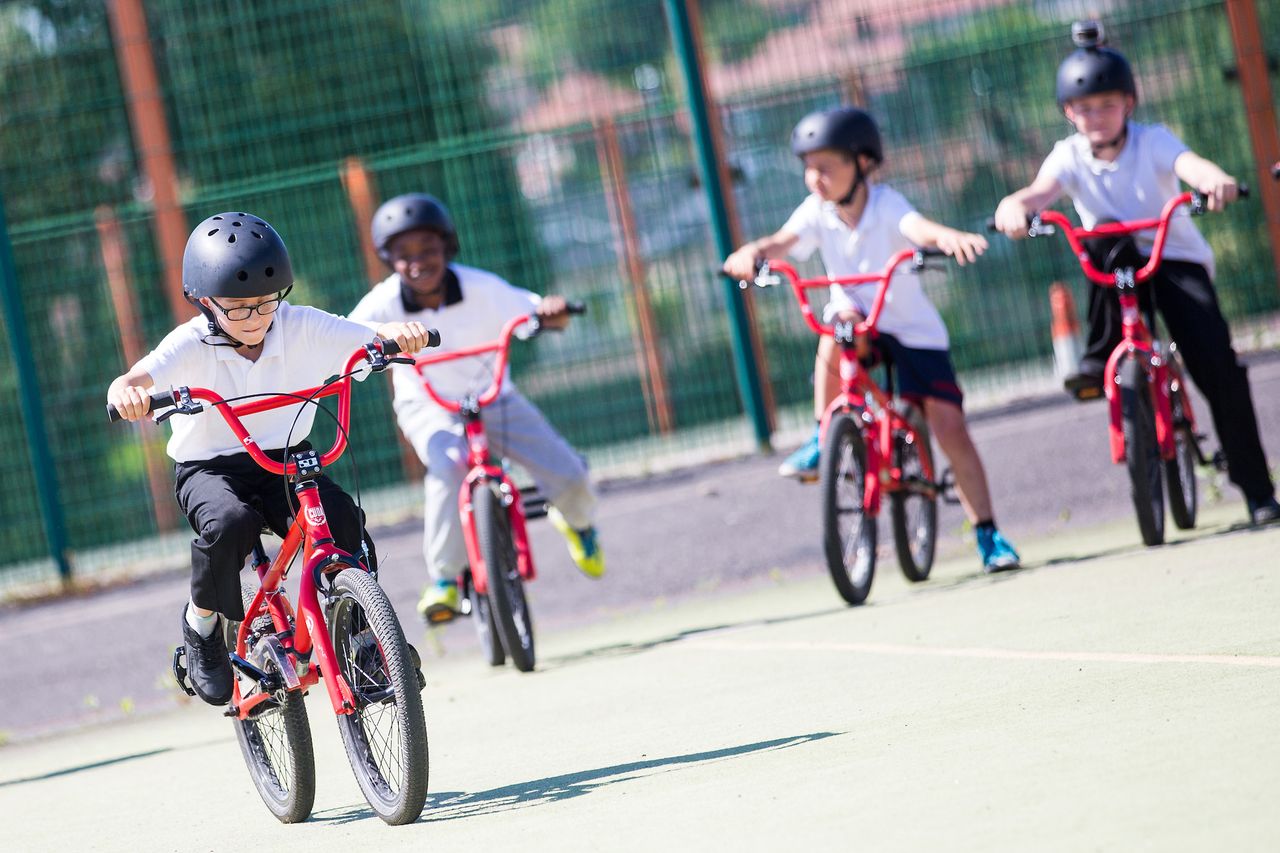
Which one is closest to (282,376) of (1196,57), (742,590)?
(742,590)

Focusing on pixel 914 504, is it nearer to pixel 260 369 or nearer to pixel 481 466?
pixel 481 466

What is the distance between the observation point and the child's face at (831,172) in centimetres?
819

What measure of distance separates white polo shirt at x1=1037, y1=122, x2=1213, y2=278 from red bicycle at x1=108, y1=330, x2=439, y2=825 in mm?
3863

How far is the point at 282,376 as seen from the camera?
5457 millimetres

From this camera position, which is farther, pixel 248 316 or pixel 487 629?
pixel 487 629

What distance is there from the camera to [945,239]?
7613mm

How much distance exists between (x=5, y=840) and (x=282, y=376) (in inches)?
67.7

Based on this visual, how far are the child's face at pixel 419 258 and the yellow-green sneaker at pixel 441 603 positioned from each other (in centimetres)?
128

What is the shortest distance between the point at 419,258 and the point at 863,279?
1.89m

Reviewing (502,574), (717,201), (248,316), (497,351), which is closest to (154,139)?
(717,201)

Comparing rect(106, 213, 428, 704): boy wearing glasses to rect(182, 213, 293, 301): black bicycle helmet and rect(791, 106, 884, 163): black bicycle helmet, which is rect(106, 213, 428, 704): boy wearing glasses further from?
rect(791, 106, 884, 163): black bicycle helmet

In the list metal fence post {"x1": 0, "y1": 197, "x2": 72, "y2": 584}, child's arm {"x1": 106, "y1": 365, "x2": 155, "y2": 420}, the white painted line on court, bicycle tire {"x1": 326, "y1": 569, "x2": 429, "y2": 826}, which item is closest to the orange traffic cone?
the white painted line on court

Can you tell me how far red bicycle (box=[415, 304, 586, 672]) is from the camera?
7.57m

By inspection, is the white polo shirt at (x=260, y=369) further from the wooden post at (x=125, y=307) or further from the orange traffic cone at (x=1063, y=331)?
the orange traffic cone at (x=1063, y=331)
